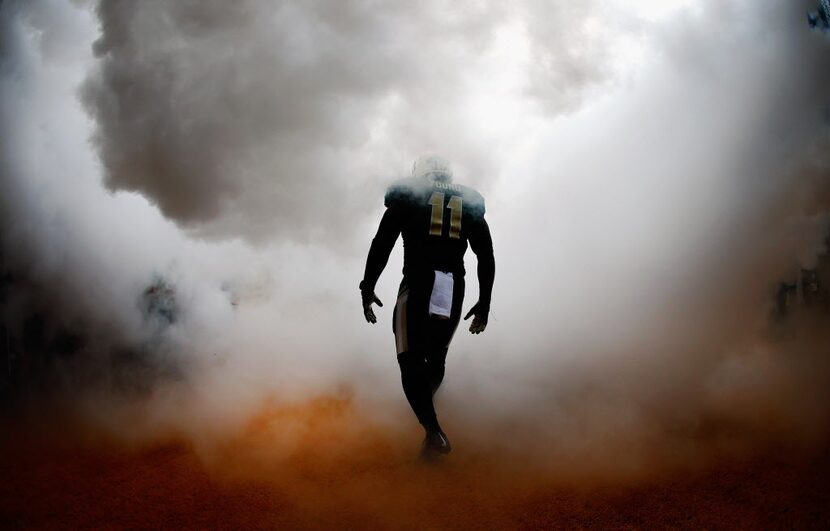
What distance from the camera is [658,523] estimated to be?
242 cm

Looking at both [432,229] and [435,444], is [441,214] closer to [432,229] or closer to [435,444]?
[432,229]

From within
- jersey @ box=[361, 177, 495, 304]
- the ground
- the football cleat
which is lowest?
the ground

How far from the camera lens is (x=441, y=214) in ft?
10.0

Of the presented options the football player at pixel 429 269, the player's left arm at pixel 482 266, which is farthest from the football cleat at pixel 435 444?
the player's left arm at pixel 482 266

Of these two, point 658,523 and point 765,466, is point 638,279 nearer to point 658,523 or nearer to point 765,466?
point 765,466

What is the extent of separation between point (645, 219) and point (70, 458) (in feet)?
18.0

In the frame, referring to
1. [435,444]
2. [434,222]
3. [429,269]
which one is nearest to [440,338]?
[429,269]

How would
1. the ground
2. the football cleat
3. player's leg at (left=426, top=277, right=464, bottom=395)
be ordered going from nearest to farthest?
the ground, the football cleat, player's leg at (left=426, top=277, right=464, bottom=395)

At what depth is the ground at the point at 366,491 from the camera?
250 cm

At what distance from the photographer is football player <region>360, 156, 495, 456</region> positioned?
3.04m

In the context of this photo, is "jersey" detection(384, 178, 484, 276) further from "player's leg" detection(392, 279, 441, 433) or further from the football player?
"player's leg" detection(392, 279, 441, 433)

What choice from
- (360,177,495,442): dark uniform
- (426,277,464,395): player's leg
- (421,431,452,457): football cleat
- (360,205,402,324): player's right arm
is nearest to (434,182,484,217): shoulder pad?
(360,177,495,442): dark uniform

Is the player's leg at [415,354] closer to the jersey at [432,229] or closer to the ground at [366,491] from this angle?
the jersey at [432,229]

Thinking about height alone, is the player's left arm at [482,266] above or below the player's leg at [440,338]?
above
